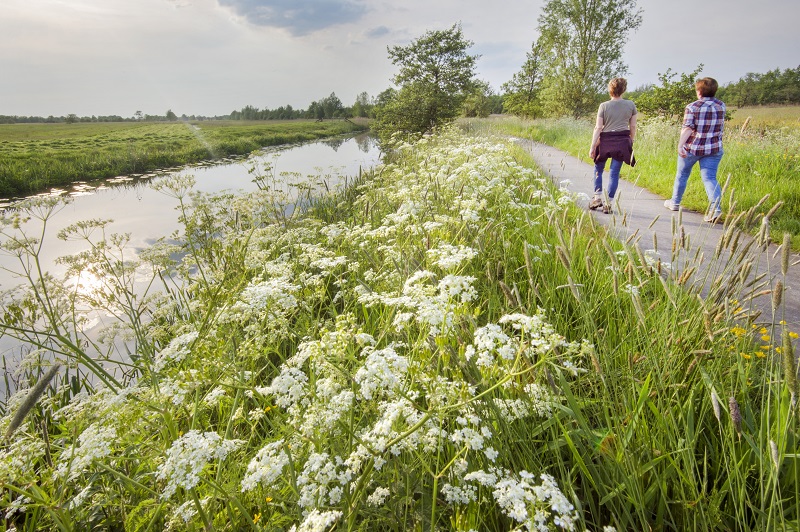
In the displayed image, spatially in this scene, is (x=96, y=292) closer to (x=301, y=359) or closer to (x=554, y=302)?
(x=301, y=359)

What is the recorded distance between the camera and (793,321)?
11.6 ft

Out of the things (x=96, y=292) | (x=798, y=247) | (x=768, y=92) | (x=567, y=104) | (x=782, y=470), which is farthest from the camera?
(x=768, y=92)

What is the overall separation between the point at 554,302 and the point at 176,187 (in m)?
3.47

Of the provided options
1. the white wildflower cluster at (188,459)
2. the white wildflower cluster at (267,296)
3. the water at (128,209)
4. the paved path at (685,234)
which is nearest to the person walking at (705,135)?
the paved path at (685,234)

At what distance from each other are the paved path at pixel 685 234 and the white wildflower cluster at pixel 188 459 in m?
2.38

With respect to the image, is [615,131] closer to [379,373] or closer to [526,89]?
[379,373]

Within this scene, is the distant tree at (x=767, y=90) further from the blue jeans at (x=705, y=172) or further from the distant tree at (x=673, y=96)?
the blue jeans at (x=705, y=172)

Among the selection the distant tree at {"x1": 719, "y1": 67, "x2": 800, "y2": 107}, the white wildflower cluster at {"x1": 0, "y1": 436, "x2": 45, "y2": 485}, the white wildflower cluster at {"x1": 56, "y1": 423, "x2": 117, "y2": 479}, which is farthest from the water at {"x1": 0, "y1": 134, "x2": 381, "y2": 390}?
the distant tree at {"x1": 719, "y1": 67, "x2": 800, "y2": 107}

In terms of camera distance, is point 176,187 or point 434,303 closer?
point 434,303

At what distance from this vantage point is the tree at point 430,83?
29406mm

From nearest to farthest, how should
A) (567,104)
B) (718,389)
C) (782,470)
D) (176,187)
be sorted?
(782,470)
(718,389)
(176,187)
(567,104)

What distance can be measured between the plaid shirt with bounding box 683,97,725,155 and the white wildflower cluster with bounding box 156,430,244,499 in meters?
8.26

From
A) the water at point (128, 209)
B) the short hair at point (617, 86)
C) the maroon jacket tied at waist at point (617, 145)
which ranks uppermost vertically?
the short hair at point (617, 86)

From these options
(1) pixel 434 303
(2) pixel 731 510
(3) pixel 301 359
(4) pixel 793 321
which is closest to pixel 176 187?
(3) pixel 301 359
